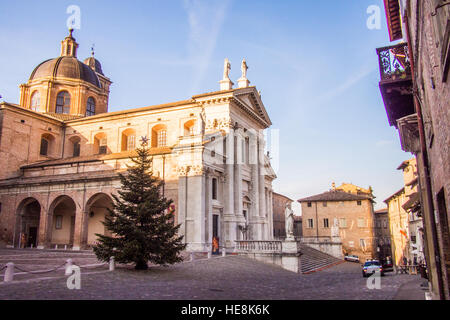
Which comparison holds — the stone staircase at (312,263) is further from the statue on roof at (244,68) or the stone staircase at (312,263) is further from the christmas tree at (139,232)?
the statue on roof at (244,68)

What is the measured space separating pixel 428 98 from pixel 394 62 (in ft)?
12.9

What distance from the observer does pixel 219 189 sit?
27.3 m

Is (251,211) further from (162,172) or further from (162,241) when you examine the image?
(162,241)

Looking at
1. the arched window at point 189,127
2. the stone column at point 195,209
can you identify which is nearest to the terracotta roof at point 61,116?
the arched window at point 189,127

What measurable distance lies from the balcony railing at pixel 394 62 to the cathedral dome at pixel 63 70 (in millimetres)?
36216

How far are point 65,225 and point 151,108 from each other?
11.8m

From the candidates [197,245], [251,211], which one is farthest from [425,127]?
[251,211]

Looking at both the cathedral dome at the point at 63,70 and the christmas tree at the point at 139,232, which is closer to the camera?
the christmas tree at the point at 139,232

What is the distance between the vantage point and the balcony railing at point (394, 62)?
34.3ft

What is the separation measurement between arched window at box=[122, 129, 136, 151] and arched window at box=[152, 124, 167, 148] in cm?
200

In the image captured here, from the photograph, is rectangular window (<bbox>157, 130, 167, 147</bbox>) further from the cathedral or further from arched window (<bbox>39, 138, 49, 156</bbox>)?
arched window (<bbox>39, 138, 49, 156</bbox>)

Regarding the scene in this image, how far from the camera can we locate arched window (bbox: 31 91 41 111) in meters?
39.0

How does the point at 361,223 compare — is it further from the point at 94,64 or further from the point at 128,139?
the point at 94,64
